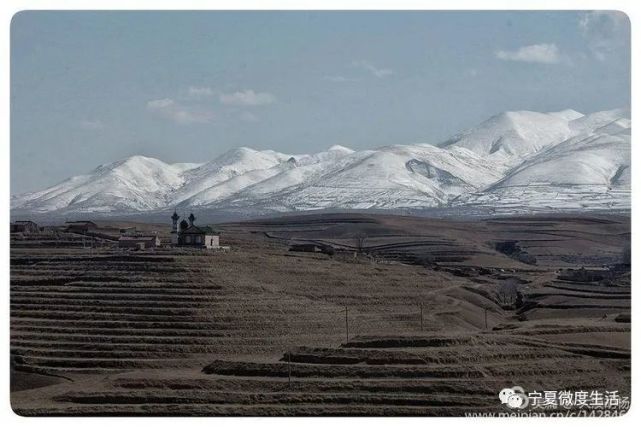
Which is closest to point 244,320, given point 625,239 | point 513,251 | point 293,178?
point 513,251

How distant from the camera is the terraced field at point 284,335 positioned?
3300cm

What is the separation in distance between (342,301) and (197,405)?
15602 mm

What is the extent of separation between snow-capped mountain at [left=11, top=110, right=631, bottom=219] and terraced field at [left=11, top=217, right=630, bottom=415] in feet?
220

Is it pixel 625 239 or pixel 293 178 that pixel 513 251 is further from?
pixel 293 178

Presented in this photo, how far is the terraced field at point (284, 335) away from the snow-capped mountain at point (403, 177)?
67171 mm

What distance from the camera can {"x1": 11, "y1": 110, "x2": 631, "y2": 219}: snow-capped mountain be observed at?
132 m

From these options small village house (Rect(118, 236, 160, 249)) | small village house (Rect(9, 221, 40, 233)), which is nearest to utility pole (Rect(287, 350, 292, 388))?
small village house (Rect(118, 236, 160, 249))

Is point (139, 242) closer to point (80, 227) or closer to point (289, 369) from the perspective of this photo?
point (80, 227)

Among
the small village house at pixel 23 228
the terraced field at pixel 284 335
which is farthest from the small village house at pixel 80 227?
the terraced field at pixel 284 335

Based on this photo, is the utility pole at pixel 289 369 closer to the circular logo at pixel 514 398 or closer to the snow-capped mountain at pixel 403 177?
the circular logo at pixel 514 398

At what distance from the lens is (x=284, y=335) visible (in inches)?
1644

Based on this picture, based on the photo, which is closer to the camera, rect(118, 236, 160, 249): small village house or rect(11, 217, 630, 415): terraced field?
rect(11, 217, 630, 415): terraced field

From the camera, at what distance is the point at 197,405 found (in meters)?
32.6

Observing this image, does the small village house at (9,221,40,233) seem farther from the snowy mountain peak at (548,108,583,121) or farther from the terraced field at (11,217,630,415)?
the snowy mountain peak at (548,108,583,121)
